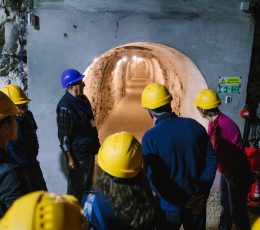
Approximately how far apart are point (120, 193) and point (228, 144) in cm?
211

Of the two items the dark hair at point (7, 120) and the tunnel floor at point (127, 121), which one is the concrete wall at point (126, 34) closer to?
the dark hair at point (7, 120)

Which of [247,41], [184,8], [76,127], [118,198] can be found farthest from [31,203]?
[247,41]

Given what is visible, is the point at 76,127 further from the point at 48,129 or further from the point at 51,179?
the point at 51,179

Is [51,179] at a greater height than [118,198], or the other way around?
[118,198]

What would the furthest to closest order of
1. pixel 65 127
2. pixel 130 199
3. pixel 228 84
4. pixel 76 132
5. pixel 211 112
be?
pixel 228 84
pixel 76 132
pixel 65 127
pixel 211 112
pixel 130 199

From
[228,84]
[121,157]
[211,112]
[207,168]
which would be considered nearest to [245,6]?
[228,84]

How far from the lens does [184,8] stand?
14.9 ft

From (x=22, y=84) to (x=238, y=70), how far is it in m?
3.42

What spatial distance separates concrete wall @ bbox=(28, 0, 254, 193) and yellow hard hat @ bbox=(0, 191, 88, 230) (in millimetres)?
3527

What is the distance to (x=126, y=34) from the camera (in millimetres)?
4578

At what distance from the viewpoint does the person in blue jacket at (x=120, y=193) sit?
78.2 inches

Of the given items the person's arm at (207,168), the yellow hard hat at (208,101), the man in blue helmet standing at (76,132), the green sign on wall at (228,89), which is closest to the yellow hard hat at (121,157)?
the person's arm at (207,168)

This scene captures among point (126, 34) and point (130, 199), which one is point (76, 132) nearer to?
point (126, 34)

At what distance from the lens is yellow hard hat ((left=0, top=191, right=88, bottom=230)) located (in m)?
1.19
